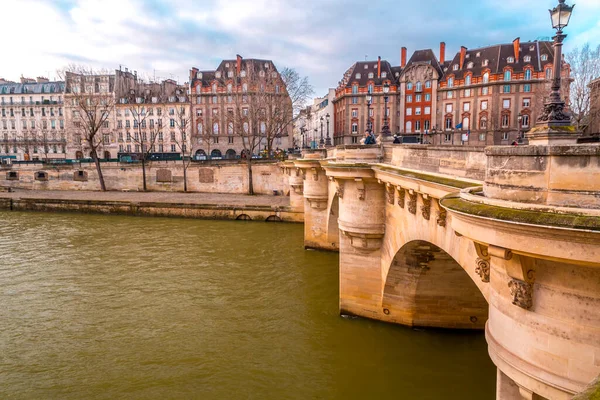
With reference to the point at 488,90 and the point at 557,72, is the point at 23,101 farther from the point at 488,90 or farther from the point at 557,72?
the point at 557,72

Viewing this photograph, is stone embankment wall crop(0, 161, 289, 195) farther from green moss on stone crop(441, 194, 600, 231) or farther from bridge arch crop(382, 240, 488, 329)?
green moss on stone crop(441, 194, 600, 231)

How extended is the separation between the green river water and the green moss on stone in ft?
24.4

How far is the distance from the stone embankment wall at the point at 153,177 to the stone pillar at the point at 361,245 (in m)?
26.1

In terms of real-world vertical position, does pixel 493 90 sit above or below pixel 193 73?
below

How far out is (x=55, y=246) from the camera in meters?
25.4

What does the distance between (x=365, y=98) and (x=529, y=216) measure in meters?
60.1

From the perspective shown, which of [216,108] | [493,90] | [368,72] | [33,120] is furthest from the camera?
[33,120]

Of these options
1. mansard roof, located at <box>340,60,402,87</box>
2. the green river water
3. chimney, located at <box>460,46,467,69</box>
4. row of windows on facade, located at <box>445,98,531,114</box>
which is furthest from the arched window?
the green river water

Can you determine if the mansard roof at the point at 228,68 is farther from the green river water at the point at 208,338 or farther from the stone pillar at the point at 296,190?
the green river water at the point at 208,338

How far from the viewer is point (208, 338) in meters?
13.3

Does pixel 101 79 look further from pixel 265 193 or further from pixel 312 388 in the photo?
pixel 312 388

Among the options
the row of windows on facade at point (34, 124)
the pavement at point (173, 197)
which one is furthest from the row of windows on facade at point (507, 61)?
the row of windows on facade at point (34, 124)

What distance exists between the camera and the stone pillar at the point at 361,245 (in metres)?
13.0

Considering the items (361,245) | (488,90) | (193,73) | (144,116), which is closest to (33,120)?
(144,116)
